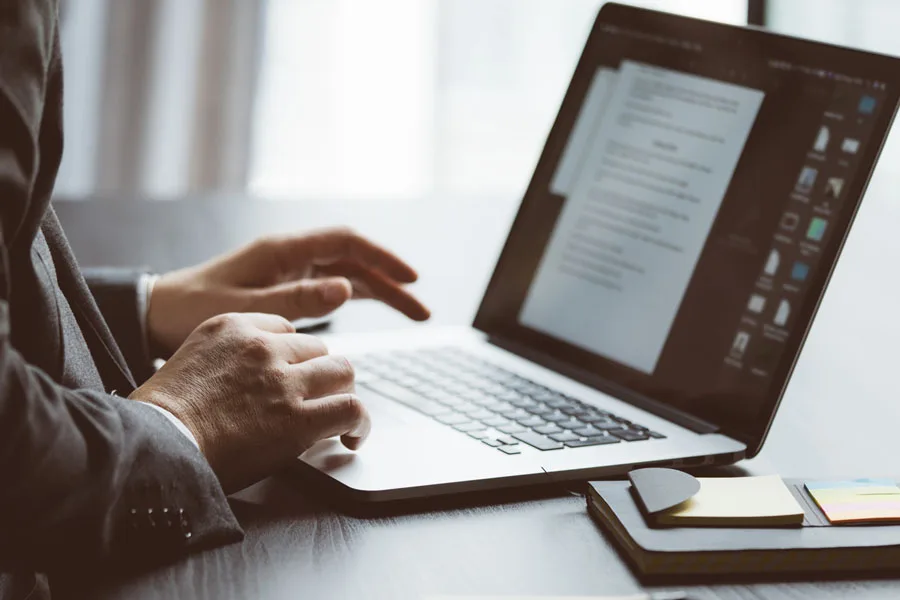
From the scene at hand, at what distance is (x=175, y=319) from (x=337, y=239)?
18 cm

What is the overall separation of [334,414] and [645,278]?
0.35 meters

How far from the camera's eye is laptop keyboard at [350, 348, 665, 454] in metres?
0.75

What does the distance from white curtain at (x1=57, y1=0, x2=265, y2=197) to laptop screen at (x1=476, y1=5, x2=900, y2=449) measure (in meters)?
1.90

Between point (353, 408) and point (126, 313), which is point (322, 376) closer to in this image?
point (353, 408)

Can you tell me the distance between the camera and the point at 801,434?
2.71 feet

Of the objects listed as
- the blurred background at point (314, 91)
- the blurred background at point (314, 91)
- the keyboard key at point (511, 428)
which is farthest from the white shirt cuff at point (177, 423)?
the blurred background at point (314, 91)

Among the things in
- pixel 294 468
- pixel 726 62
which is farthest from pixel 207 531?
pixel 726 62

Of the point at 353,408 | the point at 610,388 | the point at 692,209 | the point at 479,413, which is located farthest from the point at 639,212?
the point at 353,408

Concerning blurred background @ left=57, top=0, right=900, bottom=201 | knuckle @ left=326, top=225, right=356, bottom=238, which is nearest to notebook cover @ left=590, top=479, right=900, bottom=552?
knuckle @ left=326, top=225, right=356, bottom=238

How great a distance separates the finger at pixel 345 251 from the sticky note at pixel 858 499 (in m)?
0.52

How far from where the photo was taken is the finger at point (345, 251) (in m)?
1.07

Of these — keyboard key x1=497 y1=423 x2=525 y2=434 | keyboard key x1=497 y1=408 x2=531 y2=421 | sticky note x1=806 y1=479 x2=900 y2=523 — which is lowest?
keyboard key x1=497 y1=423 x2=525 y2=434

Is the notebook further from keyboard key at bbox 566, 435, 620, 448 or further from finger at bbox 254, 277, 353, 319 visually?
finger at bbox 254, 277, 353, 319

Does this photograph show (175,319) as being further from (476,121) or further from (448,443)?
(476,121)
